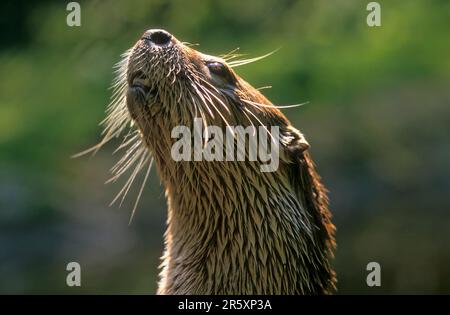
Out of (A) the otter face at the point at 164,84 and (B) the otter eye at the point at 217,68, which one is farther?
(B) the otter eye at the point at 217,68

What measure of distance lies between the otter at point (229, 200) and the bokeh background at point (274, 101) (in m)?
2.93

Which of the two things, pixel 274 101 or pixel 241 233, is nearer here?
pixel 241 233

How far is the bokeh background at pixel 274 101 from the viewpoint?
7.47 metres

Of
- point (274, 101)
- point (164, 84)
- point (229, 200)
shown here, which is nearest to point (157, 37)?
point (164, 84)

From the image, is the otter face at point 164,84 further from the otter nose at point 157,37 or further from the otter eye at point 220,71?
the otter eye at point 220,71

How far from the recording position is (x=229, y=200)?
4074 millimetres

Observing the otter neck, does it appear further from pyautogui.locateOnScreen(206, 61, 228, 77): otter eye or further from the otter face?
pyautogui.locateOnScreen(206, 61, 228, 77): otter eye

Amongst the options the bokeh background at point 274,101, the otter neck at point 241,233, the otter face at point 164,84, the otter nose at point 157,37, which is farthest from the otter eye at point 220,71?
the bokeh background at point 274,101

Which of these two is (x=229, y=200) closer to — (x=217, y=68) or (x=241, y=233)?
(x=241, y=233)

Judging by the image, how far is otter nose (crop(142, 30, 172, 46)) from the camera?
3.90m

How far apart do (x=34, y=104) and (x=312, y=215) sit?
659cm

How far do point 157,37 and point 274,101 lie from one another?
17.5ft

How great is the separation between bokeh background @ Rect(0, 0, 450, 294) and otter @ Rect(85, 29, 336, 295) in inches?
115
